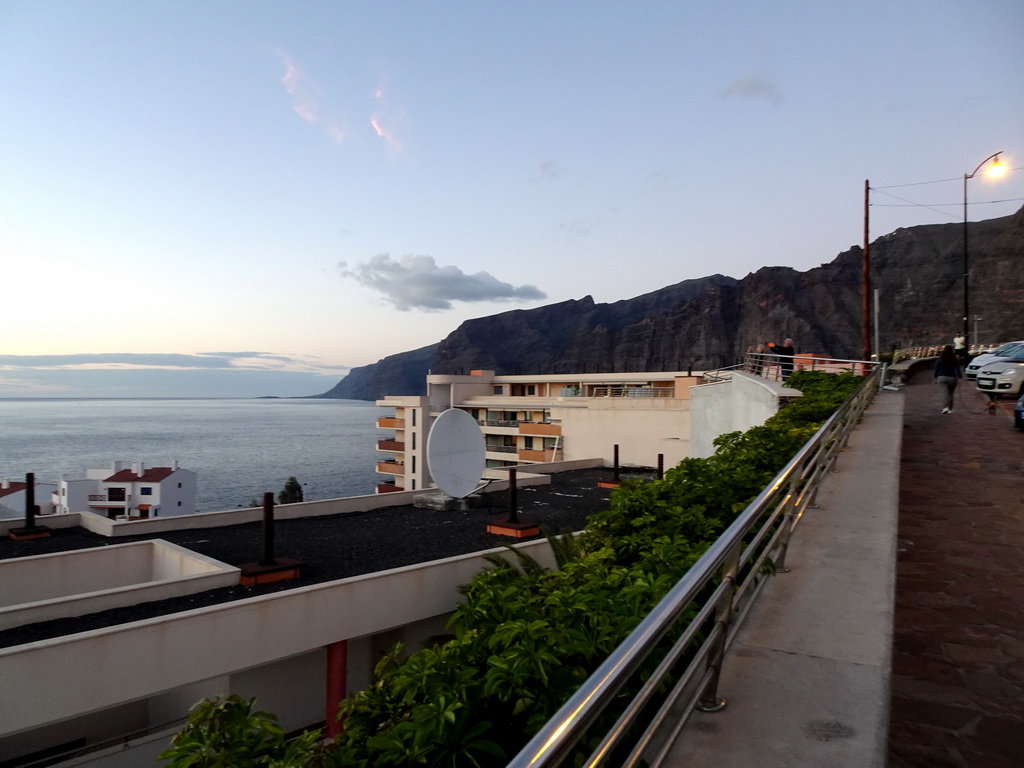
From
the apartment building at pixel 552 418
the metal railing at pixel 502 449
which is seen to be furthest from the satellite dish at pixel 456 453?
the metal railing at pixel 502 449

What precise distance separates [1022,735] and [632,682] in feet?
5.56

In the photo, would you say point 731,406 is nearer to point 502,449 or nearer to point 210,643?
point 210,643

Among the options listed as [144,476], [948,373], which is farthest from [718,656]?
[144,476]

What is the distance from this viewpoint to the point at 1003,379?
54.0 ft

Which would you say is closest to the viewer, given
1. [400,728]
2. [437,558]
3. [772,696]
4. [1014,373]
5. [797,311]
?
[400,728]

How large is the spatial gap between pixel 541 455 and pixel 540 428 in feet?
8.32

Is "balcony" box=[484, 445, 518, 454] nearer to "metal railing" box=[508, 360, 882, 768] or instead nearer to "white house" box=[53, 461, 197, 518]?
"white house" box=[53, 461, 197, 518]

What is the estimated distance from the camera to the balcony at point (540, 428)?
5062cm

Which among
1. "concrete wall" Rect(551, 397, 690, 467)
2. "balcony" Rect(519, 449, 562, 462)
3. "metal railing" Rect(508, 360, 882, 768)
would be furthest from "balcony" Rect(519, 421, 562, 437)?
"metal railing" Rect(508, 360, 882, 768)

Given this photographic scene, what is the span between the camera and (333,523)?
1648 cm

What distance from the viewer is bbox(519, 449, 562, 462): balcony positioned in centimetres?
4844

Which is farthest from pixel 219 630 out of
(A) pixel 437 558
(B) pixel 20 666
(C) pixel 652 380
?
(C) pixel 652 380

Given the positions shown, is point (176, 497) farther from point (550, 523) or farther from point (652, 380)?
point (550, 523)

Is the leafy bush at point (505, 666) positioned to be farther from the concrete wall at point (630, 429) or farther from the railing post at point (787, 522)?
the concrete wall at point (630, 429)
